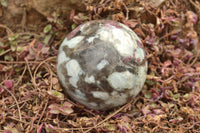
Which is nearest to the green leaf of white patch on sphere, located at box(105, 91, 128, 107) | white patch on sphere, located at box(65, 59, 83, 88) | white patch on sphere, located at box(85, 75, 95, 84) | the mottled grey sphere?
the mottled grey sphere

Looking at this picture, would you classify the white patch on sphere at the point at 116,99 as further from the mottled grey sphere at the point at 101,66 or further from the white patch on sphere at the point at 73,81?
the white patch on sphere at the point at 73,81

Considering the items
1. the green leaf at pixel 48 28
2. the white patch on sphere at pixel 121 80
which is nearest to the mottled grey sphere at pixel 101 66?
the white patch on sphere at pixel 121 80

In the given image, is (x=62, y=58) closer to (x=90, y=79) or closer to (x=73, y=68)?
(x=73, y=68)

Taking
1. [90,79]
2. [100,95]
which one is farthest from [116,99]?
[90,79]

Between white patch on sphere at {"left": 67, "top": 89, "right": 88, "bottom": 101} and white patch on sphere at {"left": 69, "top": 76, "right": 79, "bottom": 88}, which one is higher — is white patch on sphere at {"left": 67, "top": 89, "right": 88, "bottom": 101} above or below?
→ below

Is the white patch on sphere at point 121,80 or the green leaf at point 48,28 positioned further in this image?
the green leaf at point 48,28

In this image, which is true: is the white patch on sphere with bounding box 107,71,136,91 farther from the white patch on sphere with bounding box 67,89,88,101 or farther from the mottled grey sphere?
the white patch on sphere with bounding box 67,89,88,101

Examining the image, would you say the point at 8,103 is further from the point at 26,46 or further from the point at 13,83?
the point at 26,46
